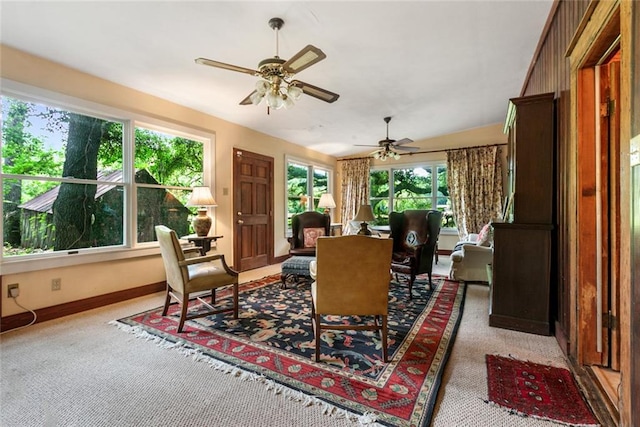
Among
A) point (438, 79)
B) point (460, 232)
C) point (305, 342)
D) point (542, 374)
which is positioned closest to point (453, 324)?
point (542, 374)

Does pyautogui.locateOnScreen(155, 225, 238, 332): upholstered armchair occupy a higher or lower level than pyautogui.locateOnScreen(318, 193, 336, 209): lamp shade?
lower

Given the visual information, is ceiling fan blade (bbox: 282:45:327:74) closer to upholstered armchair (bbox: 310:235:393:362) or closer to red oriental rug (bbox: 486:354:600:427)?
upholstered armchair (bbox: 310:235:393:362)

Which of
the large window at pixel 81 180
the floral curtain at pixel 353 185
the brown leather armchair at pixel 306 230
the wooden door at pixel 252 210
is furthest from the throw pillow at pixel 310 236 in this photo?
the floral curtain at pixel 353 185

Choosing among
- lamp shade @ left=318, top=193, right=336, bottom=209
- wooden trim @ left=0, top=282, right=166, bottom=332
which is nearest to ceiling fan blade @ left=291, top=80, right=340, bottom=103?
wooden trim @ left=0, top=282, right=166, bottom=332

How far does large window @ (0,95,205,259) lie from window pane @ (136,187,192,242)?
12 mm

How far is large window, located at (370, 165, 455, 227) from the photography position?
6.61m

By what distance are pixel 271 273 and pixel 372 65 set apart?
3317mm

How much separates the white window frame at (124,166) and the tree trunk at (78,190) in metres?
0.10

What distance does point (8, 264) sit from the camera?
2.54 m

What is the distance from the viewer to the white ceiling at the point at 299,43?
228 cm

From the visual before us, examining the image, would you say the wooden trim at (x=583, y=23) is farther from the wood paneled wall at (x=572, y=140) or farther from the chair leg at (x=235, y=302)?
the chair leg at (x=235, y=302)

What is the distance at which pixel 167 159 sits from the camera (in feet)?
12.8

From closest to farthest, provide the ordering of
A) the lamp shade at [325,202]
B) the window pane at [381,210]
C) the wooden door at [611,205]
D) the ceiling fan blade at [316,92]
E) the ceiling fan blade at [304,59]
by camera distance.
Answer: the wooden door at [611,205]
the ceiling fan blade at [304,59]
the ceiling fan blade at [316,92]
the lamp shade at [325,202]
the window pane at [381,210]

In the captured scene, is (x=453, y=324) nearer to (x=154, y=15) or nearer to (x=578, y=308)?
(x=578, y=308)
